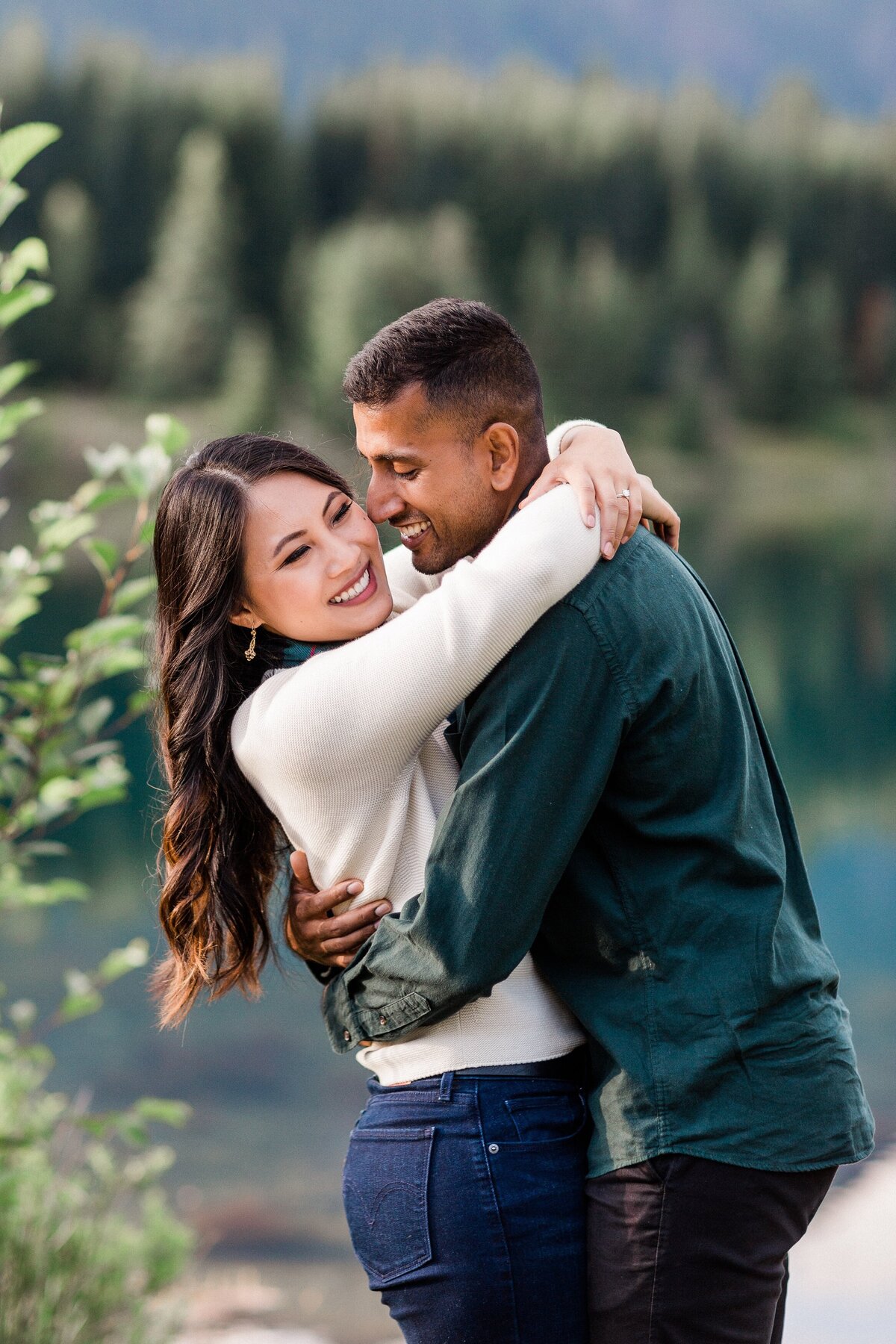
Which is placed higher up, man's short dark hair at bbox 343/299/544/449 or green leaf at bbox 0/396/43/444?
man's short dark hair at bbox 343/299/544/449

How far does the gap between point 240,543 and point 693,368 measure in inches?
1273

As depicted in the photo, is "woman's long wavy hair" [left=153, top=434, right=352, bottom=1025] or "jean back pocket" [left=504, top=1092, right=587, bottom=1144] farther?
"woman's long wavy hair" [left=153, top=434, right=352, bottom=1025]

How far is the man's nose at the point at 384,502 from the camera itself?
157 centimetres

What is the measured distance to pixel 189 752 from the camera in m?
1.58

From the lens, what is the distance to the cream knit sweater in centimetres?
133

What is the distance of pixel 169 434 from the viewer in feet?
6.63

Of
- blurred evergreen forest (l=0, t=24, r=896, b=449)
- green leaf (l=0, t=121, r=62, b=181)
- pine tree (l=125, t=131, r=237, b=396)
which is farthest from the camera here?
blurred evergreen forest (l=0, t=24, r=896, b=449)

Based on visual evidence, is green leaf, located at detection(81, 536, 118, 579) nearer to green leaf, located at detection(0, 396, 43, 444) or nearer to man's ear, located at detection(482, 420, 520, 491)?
green leaf, located at detection(0, 396, 43, 444)

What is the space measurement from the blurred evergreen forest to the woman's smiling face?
25248 millimetres

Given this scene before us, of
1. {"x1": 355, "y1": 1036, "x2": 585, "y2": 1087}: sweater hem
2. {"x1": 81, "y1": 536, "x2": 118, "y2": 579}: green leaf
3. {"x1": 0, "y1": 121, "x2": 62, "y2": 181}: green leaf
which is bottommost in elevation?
{"x1": 355, "y1": 1036, "x2": 585, "y2": 1087}: sweater hem

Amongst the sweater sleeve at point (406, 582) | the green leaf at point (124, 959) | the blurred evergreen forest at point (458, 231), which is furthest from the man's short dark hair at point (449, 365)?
the blurred evergreen forest at point (458, 231)

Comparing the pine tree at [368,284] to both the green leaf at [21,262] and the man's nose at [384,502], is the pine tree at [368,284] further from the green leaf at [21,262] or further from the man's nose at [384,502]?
the man's nose at [384,502]

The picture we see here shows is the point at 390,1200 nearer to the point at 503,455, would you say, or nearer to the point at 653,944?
the point at 653,944

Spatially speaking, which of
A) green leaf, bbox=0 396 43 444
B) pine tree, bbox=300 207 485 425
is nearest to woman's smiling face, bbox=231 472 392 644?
green leaf, bbox=0 396 43 444
